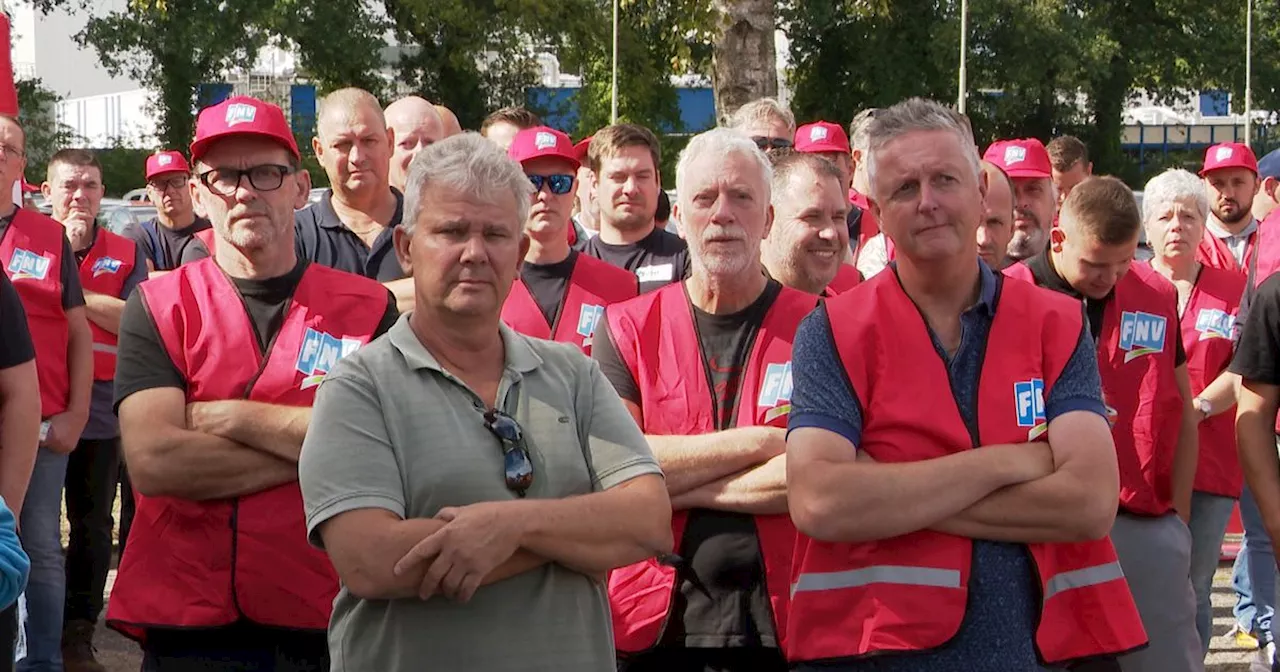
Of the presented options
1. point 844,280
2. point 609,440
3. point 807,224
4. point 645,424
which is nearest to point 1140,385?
point 844,280

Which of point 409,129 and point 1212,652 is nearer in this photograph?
point 409,129

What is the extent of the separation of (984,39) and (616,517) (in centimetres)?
4150

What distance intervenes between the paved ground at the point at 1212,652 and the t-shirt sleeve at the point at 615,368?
13.5 feet

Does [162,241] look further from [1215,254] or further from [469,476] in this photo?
[469,476]

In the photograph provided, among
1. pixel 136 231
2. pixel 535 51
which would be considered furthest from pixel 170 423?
pixel 535 51

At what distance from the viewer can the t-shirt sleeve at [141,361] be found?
4.38 metres

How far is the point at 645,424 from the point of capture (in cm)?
454

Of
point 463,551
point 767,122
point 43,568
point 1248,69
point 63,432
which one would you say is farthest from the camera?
point 1248,69

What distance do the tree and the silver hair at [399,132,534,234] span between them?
35243 millimetres

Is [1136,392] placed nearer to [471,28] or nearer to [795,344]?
[795,344]

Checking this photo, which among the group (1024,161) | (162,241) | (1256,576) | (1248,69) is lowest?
(1256,576)

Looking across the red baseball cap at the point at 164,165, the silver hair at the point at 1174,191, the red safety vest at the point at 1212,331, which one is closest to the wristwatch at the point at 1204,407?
the red safety vest at the point at 1212,331

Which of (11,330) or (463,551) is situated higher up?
(11,330)

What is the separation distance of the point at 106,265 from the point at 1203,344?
204 inches
